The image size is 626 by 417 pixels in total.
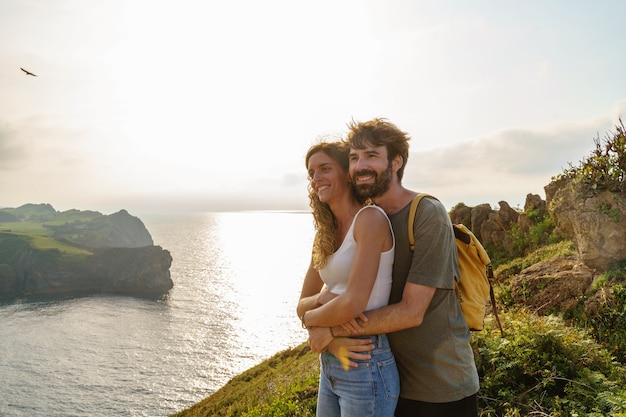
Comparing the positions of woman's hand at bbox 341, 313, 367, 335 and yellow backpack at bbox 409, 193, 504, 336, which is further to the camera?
yellow backpack at bbox 409, 193, 504, 336

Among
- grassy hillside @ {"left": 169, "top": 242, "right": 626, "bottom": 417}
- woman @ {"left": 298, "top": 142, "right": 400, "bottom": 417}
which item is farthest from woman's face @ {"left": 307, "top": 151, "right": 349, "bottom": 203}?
grassy hillside @ {"left": 169, "top": 242, "right": 626, "bottom": 417}

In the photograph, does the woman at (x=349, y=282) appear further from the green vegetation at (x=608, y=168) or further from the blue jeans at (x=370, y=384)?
the green vegetation at (x=608, y=168)

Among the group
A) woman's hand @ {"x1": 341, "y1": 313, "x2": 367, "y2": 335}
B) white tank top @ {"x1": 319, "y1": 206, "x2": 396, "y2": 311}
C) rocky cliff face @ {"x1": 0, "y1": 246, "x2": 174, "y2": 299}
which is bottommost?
rocky cliff face @ {"x1": 0, "y1": 246, "x2": 174, "y2": 299}

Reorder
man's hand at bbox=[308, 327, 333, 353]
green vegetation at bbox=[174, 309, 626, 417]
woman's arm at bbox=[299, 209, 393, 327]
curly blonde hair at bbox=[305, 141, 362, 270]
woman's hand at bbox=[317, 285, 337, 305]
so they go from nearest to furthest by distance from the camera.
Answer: woman's arm at bbox=[299, 209, 393, 327] → man's hand at bbox=[308, 327, 333, 353] → woman's hand at bbox=[317, 285, 337, 305] → curly blonde hair at bbox=[305, 141, 362, 270] → green vegetation at bbox=[174, 309, 626, 417]

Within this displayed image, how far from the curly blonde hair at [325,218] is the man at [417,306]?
0.68ft

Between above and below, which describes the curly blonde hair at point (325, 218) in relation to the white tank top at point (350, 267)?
above

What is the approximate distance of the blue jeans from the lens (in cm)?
306

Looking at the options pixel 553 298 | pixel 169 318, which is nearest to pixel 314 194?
pixel 553 298

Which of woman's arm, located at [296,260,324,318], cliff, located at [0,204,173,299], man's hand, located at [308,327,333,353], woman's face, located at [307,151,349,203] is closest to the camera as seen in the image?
man's hand, located at [308,327,333,353]

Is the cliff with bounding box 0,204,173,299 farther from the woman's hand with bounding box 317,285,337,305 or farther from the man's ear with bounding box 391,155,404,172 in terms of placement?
the man's ear with bounding box 391,155,404,172

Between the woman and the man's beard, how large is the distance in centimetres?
20

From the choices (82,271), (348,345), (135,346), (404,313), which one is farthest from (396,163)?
(82,271)

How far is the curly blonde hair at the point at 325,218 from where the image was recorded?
352 cm

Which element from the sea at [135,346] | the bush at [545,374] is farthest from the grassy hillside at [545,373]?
the sea at [135,346]
